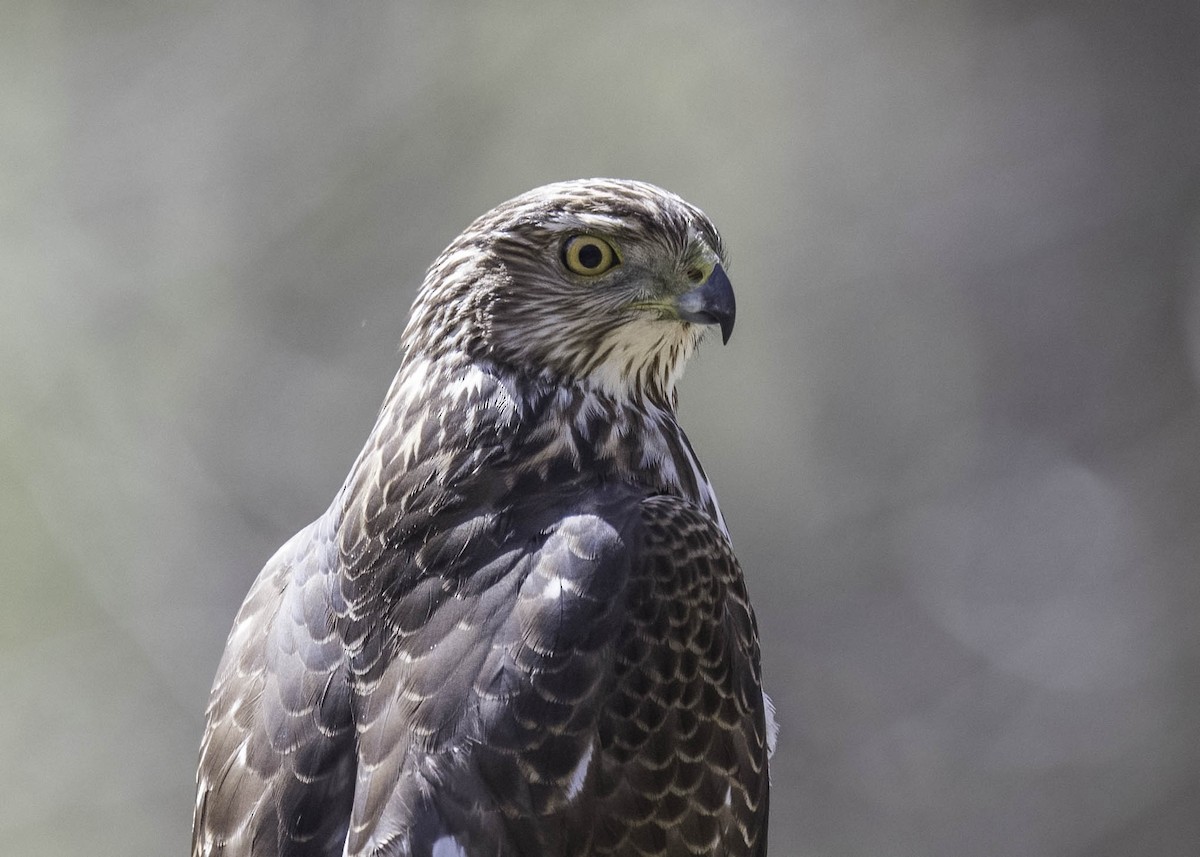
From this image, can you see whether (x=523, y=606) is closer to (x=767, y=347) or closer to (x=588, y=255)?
(x=588, y=255)

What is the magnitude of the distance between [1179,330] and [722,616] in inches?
180

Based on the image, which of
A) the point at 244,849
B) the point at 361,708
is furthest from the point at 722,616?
the point at 244,849

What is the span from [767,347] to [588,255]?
4677mm

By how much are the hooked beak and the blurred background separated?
4253mm

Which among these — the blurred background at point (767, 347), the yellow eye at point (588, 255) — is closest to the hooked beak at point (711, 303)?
the yellow eye at point (588, 255)

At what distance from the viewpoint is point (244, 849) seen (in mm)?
2465

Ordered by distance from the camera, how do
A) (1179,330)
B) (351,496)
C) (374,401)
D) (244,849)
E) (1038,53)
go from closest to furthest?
(244,849), (351,496), (1179,330), (1038,53), (374,401)

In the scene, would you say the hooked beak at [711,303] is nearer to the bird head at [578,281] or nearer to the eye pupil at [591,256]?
the bird head at [578,281]

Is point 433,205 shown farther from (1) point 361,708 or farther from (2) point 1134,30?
(1) point 361,708

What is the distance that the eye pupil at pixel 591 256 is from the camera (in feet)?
9.65

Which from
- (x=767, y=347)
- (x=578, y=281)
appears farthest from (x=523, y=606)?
(x=767, y=347)

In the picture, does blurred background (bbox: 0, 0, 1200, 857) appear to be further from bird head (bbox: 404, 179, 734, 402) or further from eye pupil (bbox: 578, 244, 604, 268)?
eye pupil (bbox: 578, 244, 604, 268)

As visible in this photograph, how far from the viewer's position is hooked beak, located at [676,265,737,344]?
→ 2.95 meters

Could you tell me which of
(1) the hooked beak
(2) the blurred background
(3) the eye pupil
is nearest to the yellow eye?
(3) the eye pupil
